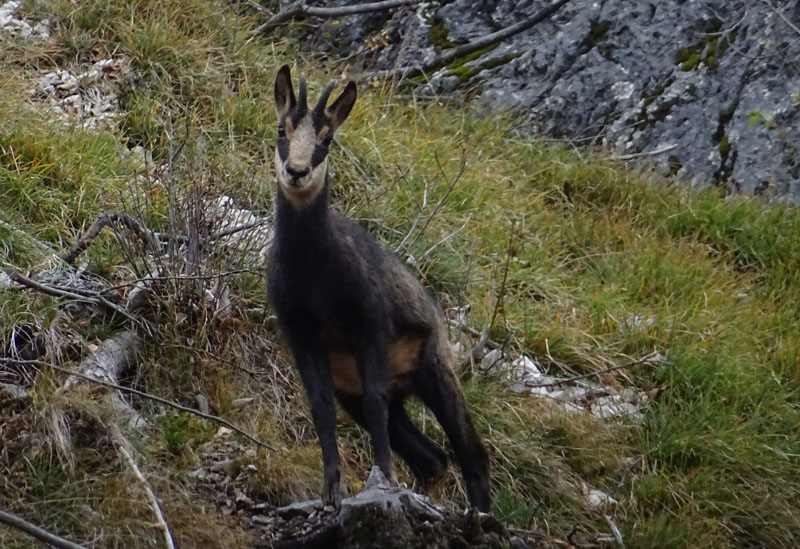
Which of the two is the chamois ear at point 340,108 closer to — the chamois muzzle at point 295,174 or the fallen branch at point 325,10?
the chamois muzzle at point 295,174

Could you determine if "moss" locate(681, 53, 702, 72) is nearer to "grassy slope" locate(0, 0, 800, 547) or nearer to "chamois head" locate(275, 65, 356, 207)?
"grassy slope" locate(0, 0, 800, 547)

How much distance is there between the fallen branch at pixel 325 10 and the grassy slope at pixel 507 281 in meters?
0.26

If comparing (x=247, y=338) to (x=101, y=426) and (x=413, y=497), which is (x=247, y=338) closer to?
(x=101, y=426)

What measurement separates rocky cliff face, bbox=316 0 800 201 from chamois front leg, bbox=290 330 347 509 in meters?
4.44

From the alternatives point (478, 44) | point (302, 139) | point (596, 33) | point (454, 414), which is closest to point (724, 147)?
point (596, 33)

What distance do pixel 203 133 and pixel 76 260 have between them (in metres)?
1.62

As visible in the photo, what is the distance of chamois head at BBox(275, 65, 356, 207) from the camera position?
13.9ft

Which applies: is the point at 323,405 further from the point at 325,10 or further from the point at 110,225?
the point at 325,10

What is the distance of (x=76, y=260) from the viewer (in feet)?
19.1

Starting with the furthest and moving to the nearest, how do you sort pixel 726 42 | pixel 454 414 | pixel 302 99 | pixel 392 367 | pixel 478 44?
pixel 478 44 < pixel 726 42 < pixel 454 414 < pixel 392 367 < pixel 302 99

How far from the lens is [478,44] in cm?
901

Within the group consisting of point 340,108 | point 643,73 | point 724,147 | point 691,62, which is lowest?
point 724,147

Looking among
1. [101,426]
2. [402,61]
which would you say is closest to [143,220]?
[101,426]

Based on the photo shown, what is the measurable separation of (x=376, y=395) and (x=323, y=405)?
0.21m
